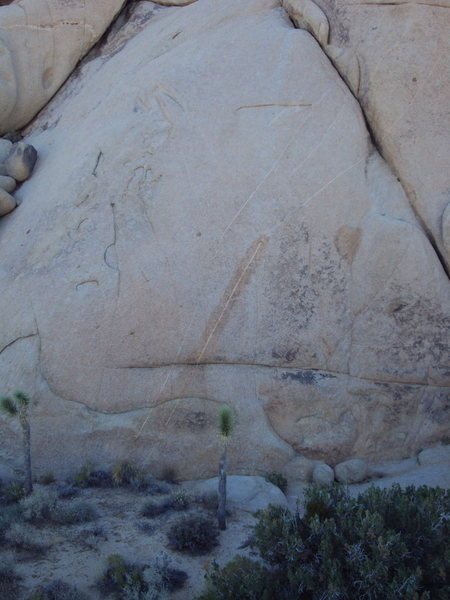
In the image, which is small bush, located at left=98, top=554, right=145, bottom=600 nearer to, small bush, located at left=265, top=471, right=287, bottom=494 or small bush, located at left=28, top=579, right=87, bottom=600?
small bush, located at left=28, top=579, right=87, bottom=600

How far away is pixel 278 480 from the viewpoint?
9.41 metres

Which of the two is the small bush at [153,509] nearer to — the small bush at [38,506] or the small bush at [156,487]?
the small bush at [156,487]

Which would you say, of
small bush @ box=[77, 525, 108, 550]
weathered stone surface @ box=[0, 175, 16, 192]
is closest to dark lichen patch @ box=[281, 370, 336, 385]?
small bush @ box=[77, 525, 108, 550]

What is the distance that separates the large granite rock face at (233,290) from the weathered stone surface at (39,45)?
14.9ft

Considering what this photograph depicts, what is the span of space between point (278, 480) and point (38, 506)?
10.5 feet

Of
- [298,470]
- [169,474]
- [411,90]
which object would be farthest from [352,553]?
[411,90]

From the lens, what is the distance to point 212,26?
12164 millimetres

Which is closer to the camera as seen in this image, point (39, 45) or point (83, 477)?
point (83, 477)

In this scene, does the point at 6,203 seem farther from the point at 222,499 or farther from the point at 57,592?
the point at 57,592

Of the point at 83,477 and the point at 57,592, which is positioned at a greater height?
the point at 57,592

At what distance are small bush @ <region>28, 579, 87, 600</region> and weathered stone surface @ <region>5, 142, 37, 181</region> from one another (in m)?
8.03

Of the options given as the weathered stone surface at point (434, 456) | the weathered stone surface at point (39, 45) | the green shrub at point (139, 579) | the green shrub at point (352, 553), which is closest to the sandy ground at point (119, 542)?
the green shrub at point (139, 579)

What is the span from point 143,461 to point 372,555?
4280mm

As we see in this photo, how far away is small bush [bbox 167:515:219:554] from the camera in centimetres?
775
